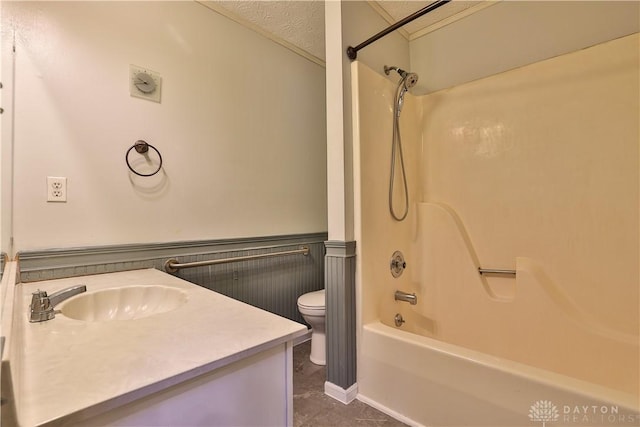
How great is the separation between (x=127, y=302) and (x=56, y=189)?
62 cm

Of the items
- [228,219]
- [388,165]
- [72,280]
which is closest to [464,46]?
[388,165]

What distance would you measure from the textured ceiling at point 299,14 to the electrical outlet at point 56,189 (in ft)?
4.14

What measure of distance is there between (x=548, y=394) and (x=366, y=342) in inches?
28.9

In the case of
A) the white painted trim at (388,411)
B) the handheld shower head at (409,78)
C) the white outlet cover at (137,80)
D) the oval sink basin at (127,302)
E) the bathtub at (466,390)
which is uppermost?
the handheld shower head at (409,78)

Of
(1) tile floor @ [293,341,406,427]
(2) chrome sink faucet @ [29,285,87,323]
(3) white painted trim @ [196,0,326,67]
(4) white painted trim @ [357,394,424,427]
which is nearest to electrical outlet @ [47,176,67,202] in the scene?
(2) chrome sink faucet @ [29,285,87,323]

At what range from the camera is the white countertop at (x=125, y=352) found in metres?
0.46

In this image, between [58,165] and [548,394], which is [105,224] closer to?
[58,165]

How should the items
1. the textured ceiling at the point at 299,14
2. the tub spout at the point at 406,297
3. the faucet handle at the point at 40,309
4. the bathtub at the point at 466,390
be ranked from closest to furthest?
the faucet handle at the point at 40,309, the bathtub at the point at 466,390, the tub spout at the point at 406,297, the textured ceiling at the point at 299,14

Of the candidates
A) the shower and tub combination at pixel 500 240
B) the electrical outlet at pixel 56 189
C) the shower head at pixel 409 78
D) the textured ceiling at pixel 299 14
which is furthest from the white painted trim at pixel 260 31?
the electrical outlet at pixel 56 189

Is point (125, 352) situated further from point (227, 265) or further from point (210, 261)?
point (227, 265)

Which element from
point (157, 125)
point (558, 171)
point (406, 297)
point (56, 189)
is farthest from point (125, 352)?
point (558, 171)

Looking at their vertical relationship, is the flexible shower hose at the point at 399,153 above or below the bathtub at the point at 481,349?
above

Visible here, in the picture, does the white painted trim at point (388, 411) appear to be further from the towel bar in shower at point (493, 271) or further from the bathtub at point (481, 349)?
the towel bar in shower at point (493, 271)

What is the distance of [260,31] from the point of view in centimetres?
203
